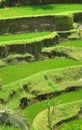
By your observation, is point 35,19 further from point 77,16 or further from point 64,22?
point 77,16

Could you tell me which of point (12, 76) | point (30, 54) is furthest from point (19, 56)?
point (12, 76)

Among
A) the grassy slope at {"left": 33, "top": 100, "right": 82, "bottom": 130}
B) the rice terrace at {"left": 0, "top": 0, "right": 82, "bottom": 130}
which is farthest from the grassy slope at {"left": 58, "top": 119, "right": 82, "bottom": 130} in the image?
the grassy slope at {"left": 33, "top": 100, "right": 82, "bottom": 130}

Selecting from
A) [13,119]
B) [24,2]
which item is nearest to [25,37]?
[24,2]

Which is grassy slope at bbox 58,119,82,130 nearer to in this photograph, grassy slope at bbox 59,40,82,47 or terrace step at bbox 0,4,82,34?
grassy slope at bbox 59,40,82,47

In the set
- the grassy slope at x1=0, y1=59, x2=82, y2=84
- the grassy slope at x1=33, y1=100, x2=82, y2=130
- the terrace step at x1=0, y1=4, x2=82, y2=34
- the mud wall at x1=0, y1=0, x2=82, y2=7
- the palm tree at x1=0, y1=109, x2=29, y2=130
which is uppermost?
the palm tree at x1=0, y1=109, x2=29, y2=130

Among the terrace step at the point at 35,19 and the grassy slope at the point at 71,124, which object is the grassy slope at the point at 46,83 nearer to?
the grassy slope at the point at 71,124

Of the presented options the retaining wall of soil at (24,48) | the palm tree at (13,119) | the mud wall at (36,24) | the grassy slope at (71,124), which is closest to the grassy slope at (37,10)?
the mud wall at (36,24)

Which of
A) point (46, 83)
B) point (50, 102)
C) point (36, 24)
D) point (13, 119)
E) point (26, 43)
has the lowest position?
point (36, 24)
